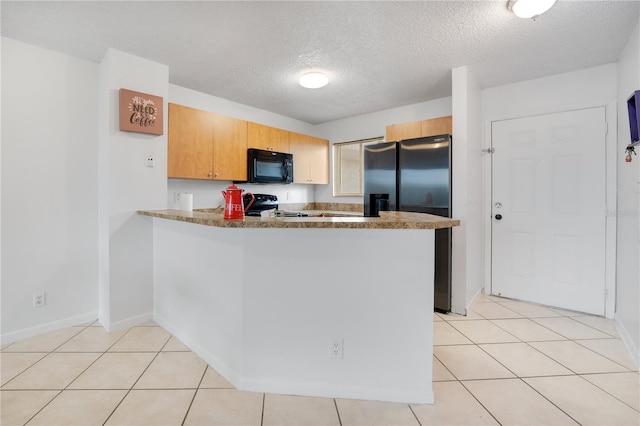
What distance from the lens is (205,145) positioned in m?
3.32

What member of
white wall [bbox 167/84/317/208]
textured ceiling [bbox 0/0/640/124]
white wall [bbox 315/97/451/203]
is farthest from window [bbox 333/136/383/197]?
textured ceiling [bbox 0/0/640/124]

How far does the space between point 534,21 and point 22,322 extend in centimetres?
443

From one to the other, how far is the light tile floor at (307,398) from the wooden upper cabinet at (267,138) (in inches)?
93.5

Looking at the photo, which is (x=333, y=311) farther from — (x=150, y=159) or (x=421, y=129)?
(x=421, y=129)

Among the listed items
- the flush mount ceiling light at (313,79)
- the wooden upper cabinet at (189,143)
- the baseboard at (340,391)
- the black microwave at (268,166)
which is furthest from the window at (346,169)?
the baseboard at (340,391)

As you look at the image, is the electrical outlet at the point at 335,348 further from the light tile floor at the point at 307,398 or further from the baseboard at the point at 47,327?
the baseboard at the point at 47,327

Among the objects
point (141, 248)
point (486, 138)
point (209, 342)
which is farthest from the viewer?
point (486, 138)

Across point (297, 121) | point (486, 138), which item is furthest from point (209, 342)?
point (297, 121)

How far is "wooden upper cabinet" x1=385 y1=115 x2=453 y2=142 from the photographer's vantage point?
3316 mm

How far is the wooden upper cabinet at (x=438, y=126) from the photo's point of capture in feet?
10.8

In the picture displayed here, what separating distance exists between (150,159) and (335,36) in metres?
1.89

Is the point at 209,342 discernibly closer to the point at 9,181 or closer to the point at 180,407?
the point at 180,407

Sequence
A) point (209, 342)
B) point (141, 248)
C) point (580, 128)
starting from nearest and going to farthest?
point (209, 342), point (141, 248), point (580, 128)

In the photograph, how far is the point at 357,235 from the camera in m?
1.64
